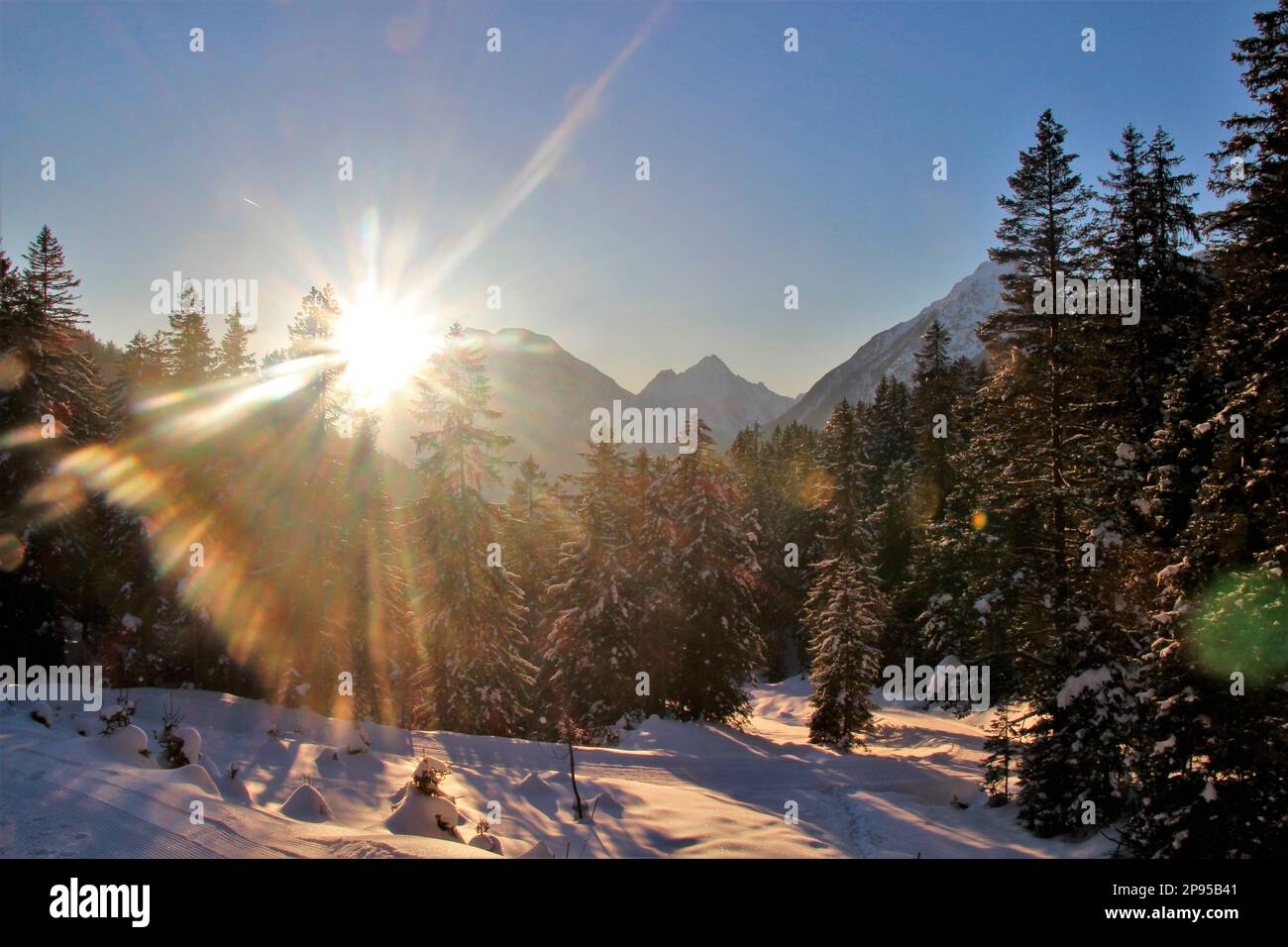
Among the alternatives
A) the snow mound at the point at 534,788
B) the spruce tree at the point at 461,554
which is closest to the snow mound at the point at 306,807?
the snow mound at the point at 534,788

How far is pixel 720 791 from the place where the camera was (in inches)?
643

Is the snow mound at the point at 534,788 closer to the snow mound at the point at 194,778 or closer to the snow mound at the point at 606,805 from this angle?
the snow mound at the point at 606,805

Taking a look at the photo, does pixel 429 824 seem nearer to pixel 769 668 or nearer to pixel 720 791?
pixel 720 791

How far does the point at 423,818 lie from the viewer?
9219 mm

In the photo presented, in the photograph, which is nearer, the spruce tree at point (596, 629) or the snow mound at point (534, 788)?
the snow mound at point (534, 788)

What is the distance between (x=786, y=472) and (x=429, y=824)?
6200 centimetres

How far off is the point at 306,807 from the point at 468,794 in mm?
3914

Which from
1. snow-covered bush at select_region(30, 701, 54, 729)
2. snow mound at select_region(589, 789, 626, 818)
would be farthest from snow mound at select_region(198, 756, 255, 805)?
snow mound at select_region(589, 789, 626, 818)

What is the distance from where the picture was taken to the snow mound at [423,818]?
902cm

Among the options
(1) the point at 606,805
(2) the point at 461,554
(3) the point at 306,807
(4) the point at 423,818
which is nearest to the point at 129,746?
(3) the point at 306,807

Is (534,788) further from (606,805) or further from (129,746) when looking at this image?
(129,746)

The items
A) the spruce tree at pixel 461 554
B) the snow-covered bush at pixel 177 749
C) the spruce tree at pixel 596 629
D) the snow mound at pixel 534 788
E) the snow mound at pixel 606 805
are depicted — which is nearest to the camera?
the snow-covered bush at pixel 177 749

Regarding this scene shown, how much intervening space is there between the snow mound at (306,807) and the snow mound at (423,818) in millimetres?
956
